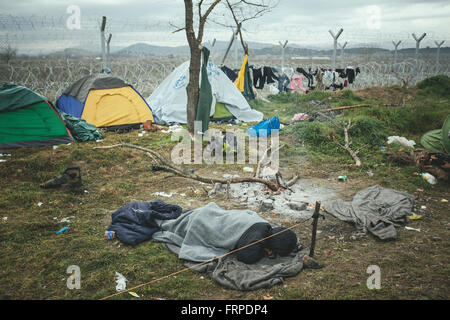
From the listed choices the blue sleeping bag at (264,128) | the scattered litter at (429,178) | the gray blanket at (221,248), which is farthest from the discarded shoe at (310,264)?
the blue sleeping bag at (264,128)

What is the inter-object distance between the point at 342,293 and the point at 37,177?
4810 mm

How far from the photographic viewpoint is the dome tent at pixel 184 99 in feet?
31.0

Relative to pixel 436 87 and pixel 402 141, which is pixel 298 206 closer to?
pixel 402 141

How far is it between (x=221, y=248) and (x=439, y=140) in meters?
5.58

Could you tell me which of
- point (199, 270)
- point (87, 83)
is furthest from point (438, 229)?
point (87, 83)

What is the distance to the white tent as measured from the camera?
9445mm

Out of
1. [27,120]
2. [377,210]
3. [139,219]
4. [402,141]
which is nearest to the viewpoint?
[139,219]

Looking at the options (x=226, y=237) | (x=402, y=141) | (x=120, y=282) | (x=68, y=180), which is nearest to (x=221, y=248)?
(x=226, y=237)

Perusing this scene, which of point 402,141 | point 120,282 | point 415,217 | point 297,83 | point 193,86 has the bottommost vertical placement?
point 120,282

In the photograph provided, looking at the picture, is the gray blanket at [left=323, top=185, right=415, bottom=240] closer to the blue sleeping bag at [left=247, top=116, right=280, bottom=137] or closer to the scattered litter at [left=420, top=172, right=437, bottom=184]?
the scattered litter at [left=420, top=172, right=437, bottom=184]

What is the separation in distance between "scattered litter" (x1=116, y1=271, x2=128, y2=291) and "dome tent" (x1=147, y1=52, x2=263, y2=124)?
6.52 m

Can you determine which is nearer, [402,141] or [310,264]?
[310,264]

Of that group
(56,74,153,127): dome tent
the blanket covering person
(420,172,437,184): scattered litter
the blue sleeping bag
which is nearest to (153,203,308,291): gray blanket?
the blanket covering person

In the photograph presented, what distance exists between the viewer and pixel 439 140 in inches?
266
